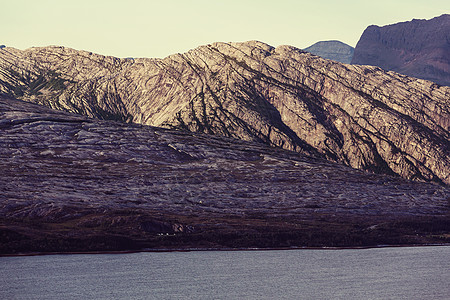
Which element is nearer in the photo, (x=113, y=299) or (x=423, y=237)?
(x=113, y=299)

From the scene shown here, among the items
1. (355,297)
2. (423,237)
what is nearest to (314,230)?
(423,237)

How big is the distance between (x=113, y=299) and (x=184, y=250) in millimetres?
53336

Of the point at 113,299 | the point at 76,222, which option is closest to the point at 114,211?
the point at 76,222

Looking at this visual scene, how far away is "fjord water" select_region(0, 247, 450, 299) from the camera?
4304 inches

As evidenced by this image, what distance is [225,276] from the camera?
125m

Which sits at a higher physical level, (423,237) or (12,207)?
(12,207)

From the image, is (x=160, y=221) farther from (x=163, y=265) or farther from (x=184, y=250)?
(x=163, y=265)

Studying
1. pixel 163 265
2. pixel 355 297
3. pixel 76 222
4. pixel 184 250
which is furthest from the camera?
pixel 76 222

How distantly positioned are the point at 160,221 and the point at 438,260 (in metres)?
80.9

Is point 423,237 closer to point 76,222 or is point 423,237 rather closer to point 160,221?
point 160,221

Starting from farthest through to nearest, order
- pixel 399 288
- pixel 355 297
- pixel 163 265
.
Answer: pixel 163 265, pixel 399 288, pixel 355 297

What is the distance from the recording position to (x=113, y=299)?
4033 inches

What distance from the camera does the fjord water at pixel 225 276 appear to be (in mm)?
109312

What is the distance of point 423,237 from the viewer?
193 meters
